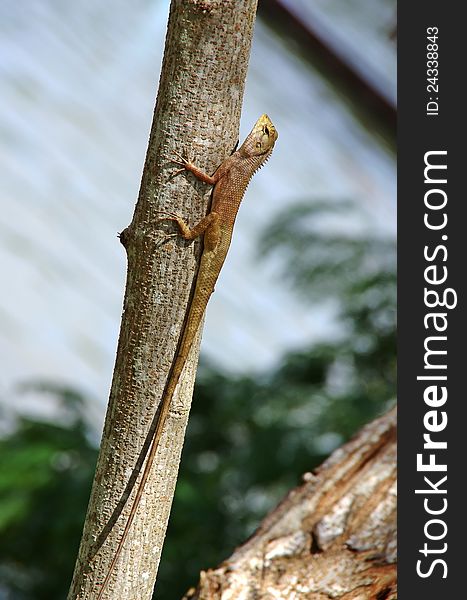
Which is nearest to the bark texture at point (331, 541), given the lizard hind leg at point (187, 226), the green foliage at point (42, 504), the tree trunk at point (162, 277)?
the tree trunk at point (162, 277)

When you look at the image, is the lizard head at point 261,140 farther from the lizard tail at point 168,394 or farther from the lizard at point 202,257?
the lizard tail at point 168,394

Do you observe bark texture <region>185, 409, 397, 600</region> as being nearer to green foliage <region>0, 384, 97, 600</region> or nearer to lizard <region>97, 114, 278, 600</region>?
lizard <region>97, 114, 278, 600</region>

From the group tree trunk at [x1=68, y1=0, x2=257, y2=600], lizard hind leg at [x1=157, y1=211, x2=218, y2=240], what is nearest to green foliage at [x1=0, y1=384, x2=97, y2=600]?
tree trunk at [x1=68, y1=0, x2=257, y2=600]

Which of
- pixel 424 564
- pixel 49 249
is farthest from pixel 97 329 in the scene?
pixel 424 564

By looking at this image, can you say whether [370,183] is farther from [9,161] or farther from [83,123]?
[9,161]

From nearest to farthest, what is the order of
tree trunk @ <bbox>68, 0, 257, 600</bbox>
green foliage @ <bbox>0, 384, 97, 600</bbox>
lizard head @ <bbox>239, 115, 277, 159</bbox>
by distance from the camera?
tree trunk @ <bbox>68, 0, 257, 600</bbox>
lizard head @ <bbox>239, 115, 277, 159</bbox>
green foliage @ <bbox>0, 384, 97, 600</bbox>

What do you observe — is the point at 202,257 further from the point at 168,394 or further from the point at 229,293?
the point at 229,293
